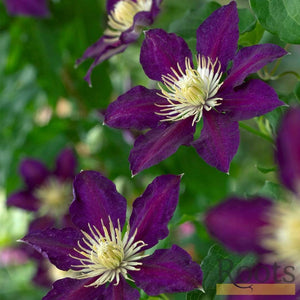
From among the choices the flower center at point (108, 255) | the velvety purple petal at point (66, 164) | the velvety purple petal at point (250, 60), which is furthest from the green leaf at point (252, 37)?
the velvety purple petal at point (66, 164)

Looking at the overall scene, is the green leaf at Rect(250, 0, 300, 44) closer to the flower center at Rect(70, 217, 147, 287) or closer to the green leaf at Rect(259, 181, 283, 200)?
the green leaf at Rect(259, 181, 283, 200)

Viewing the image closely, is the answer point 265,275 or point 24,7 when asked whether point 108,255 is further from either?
point 24,7

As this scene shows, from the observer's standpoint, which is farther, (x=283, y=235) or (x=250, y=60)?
(x=250, y=60)

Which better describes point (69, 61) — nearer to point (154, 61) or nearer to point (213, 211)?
point (154, 61)

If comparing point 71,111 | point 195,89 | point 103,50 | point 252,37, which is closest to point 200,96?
point 195,89

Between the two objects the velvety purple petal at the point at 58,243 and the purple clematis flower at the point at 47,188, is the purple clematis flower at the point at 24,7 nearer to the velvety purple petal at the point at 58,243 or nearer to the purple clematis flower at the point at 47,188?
the purple clematis flower at the point at 47,188

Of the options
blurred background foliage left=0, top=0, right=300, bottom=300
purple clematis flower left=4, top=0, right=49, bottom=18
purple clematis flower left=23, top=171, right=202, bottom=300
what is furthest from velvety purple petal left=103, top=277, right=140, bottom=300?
purple clematis flower left=4, top=0, right=49, bottom=18
